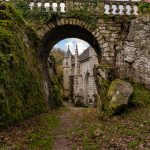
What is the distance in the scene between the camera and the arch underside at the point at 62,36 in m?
22.2

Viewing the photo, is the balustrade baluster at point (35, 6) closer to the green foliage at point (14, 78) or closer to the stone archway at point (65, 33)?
the stone archway at point (65, 33)

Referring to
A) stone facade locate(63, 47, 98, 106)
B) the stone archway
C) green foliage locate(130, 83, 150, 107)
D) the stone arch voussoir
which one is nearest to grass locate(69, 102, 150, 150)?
green foliage locate(130, 83, 150, 107)

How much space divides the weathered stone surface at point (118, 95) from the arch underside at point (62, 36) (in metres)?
5.43

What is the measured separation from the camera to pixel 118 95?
16.7 metres

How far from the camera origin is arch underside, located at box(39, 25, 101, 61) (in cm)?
2220

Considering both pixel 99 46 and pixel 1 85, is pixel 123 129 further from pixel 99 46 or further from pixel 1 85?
pixel 99 46

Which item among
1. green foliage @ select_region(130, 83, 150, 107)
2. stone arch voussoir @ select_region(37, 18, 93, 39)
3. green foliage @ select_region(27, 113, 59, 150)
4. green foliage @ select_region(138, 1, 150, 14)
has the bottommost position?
green foliage @ select_region(27, 113, 59, 150)

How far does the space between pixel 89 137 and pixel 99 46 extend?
10763 mm

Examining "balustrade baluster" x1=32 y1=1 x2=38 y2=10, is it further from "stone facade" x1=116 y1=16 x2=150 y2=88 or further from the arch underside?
"stone facade" x1=116 y1=16 x2=150 y2=88

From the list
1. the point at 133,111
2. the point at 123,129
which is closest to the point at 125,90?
the point at 133,111

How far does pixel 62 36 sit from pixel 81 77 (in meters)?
23.9

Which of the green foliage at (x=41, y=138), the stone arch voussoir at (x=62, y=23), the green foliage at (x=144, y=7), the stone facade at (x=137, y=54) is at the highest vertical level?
the green foliage at (x=144, y=7)

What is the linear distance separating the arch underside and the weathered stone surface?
214 inches

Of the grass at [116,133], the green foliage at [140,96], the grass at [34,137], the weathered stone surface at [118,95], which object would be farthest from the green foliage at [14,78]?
the green foliage at [140,96]
